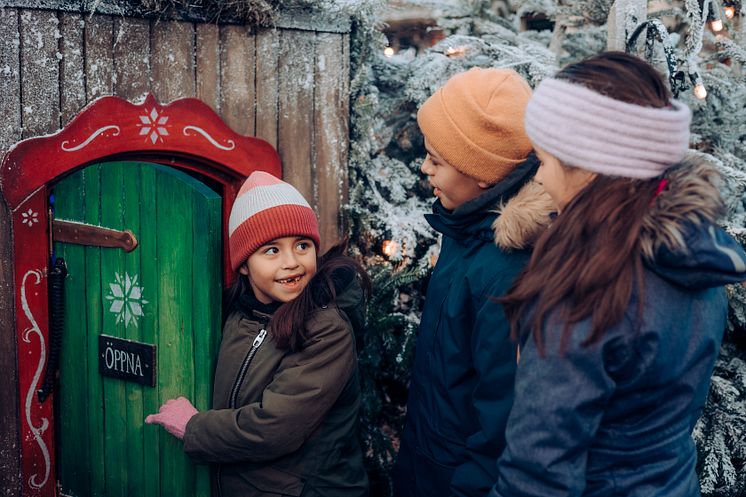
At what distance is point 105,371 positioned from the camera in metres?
2.85

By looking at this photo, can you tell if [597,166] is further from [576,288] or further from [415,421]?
[415,421]

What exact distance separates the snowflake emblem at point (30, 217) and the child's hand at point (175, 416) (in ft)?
2.79

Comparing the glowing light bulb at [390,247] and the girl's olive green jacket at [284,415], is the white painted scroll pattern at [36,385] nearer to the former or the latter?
the girl's olive green jacket at [284,415]

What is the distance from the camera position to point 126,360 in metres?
2.78

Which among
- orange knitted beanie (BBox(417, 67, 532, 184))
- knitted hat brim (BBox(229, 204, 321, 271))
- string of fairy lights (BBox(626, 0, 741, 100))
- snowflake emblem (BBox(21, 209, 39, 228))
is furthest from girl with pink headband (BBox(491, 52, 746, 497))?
snowflake emblem (BBox(21, 209, 39, 228))

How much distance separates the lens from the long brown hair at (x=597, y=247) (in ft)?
4.93

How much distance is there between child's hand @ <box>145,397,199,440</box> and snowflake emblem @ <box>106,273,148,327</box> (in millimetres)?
343

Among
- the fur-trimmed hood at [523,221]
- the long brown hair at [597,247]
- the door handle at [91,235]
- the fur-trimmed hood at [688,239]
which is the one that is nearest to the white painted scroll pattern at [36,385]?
the door handle at [91,235]

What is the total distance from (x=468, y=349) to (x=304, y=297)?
25.8 inches

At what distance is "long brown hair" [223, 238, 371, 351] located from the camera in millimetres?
2438

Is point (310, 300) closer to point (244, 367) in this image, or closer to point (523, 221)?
point (244, 367)

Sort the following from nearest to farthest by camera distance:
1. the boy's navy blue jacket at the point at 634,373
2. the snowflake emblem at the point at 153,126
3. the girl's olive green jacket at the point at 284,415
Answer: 1. the boy's navy blue jacket at the point at 634,373
2. the girl's olive green jacket at the point at 284,415
3. the snowflake emblem at the point at 153,126

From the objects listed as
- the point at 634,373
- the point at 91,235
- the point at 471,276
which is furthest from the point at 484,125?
the point at 91,235

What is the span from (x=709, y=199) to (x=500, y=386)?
70cm
